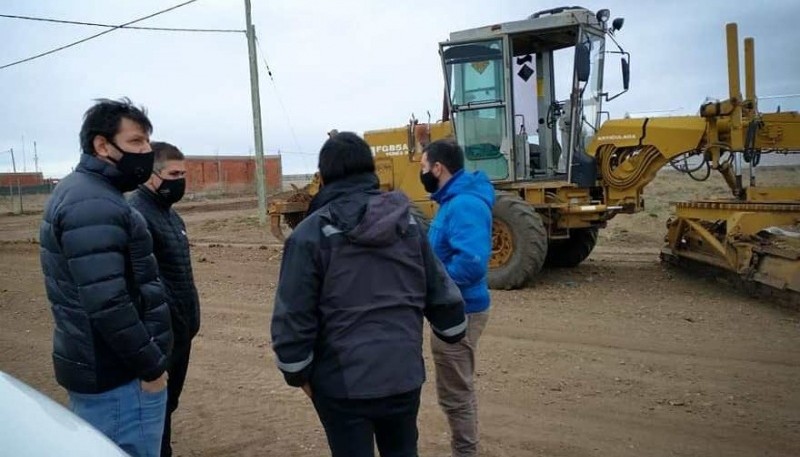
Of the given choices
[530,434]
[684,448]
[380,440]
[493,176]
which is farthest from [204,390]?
[493,176]

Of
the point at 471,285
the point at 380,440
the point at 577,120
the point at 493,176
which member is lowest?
the point at 380,440

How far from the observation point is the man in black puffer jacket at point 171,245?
3238 millimetres

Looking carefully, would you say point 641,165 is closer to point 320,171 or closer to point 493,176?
point 493,176

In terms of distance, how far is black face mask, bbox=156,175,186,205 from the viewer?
3.29 meters

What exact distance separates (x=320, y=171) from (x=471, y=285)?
49.2 inches

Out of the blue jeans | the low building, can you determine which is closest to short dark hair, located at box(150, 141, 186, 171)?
the blue jeans

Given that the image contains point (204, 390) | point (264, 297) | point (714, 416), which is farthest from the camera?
point (264, 297)

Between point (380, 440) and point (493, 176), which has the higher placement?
point (493, 176)

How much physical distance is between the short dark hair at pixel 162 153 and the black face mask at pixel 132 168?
0.78m

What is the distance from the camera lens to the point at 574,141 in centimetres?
868

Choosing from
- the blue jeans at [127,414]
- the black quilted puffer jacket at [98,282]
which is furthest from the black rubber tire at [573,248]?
the black quilted puffer jacket at [98,282]

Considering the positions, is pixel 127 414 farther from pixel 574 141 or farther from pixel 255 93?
pixel 255 93

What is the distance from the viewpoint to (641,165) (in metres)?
8.59

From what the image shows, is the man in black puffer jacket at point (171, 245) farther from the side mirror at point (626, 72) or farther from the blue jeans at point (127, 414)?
the side mirror at point (626, 72)
